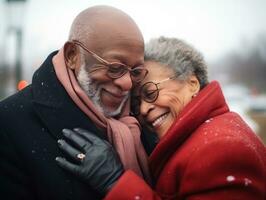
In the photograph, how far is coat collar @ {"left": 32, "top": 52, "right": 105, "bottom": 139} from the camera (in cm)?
242

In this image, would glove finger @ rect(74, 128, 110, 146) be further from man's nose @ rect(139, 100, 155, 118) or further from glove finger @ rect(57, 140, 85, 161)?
man's nose @ rect(139, 100, 155, 118)

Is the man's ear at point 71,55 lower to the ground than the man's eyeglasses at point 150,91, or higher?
higher

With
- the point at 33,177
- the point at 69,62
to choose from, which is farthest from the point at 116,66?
the point at 33,177

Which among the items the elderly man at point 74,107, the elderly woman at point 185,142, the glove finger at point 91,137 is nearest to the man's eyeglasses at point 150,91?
the elderly woman at point 185,142

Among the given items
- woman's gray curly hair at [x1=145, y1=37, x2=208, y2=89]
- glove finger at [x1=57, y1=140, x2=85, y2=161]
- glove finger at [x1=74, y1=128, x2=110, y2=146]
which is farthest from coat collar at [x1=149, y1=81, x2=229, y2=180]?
glove finger at [x1=57, y1=140, x2=85, y2=161]

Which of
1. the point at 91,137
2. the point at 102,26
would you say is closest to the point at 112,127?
the point at 91,137

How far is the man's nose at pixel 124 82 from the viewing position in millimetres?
2453

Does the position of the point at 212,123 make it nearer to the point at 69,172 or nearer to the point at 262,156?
the point at 262,156

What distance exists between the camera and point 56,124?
241cm

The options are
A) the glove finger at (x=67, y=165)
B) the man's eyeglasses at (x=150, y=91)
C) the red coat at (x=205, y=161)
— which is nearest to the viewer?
the red coat at (x=205, y=161)

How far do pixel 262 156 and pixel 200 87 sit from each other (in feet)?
1.70

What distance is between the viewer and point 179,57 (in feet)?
8.79

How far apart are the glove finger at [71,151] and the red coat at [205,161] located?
22 centimetres

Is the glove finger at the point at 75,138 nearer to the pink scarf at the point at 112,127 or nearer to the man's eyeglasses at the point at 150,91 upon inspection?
the pink scarf at the point at 112,127
